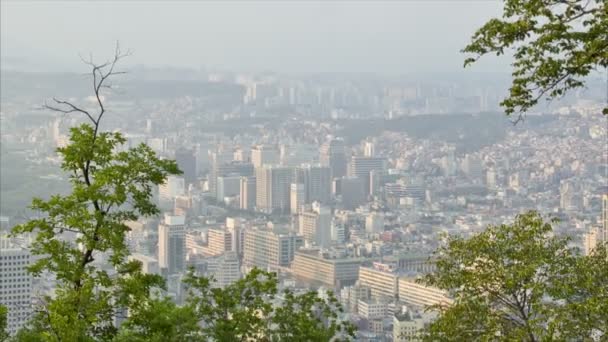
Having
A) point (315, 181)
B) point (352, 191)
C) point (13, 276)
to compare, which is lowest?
point (352, 191)

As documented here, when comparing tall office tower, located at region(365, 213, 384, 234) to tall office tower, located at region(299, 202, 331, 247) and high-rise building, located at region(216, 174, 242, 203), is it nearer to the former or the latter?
tall office tower, located at region(299, 202, 331, 247)

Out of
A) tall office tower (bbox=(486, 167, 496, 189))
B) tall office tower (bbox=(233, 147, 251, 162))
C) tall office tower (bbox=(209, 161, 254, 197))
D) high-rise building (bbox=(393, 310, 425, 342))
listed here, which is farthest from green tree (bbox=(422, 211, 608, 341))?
tall office tower (bbox=(233, 147, 251, 162))

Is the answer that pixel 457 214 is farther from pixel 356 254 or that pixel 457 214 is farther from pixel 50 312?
pixel 50 312

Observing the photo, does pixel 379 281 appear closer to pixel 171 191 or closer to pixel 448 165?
pixel 171 191

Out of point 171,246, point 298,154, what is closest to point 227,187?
point 298,154

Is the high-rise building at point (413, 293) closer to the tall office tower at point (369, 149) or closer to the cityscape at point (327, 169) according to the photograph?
the cityscape at point (327, 169)
